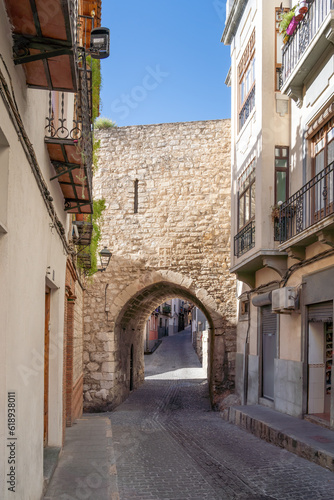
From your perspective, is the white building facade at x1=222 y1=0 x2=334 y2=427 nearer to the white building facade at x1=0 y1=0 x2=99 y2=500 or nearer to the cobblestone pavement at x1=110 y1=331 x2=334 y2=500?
the cobblestone pavement at x1=110 y1=331 x2=334 y2=500

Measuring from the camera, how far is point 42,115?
519cm

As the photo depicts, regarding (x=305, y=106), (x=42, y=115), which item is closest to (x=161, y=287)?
(x=305, y=106)

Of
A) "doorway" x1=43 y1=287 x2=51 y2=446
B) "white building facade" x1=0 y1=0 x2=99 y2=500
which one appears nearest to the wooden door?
"doorway" x1=43 y1=287 x2=51 y2=446

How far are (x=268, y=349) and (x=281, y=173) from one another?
4.00m

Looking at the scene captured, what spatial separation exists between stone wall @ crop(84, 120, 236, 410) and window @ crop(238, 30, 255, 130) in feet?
10.1

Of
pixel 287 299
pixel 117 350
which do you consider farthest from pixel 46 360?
pixel 117 350

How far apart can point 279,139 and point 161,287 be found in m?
7.86

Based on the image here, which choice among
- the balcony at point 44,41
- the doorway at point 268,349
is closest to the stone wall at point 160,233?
the doorway at point 268,349

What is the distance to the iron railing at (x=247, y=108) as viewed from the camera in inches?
495

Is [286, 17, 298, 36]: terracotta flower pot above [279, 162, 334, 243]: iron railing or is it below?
above

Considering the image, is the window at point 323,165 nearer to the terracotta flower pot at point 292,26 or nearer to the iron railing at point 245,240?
the terracotta flower pot at point 292,26

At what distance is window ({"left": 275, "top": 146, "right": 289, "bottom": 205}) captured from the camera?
36.7ft

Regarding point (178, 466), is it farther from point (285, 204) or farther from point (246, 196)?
point (246, 196)

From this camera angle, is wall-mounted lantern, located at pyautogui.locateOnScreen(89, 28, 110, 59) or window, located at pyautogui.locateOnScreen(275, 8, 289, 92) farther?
window, located at pyautogui.locateOnScreen(275, 8, 289, 92)
